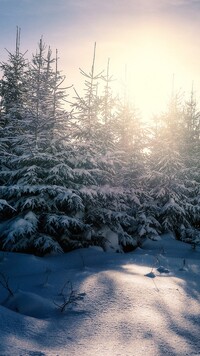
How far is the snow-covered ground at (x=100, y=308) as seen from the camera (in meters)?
A: 3.89

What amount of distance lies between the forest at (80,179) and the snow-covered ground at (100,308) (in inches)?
77.4

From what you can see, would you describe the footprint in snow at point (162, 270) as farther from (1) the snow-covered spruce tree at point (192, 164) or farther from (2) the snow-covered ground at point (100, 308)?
(1) the snow-covered spruce tree at point (192, 164)

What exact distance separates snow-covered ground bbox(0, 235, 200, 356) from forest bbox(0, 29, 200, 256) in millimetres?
1967

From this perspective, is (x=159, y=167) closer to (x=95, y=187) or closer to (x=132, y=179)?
(x=132, y=179)

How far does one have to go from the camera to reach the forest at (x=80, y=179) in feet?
33.5

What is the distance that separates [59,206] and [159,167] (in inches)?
315

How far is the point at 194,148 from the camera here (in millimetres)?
21422

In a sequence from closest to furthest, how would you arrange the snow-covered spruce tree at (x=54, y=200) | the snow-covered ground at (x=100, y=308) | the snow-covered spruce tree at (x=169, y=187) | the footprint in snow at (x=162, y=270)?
the snow-covered ground at (x=100, y=308), the footprint in snow at (x=162, y=270), the snow-covered spruce tree at (x=54, y=200), the snow-covered spruce tree at (x=169, y=187)

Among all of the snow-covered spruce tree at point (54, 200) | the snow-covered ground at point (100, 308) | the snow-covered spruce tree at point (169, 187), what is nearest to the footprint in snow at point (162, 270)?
the snow-covered ground at point (100, 308)

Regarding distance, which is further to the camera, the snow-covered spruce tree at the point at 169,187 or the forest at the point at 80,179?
the snow-covered spruce tree at the point at 169,187

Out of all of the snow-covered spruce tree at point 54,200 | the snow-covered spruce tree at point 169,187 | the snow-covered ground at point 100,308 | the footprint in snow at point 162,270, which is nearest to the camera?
the snow-covered ground at point 100,308

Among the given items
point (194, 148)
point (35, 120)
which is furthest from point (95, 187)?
point (194, 148)

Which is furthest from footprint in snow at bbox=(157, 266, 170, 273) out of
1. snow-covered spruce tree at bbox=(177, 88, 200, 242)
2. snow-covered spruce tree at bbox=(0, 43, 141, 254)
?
snow-covered spruce tree at bbox=(177, 88, 200, 242)

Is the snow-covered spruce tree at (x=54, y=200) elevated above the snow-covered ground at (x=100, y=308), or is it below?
above
